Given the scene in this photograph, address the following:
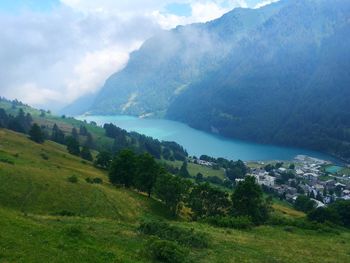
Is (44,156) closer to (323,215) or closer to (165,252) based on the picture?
(323,215)

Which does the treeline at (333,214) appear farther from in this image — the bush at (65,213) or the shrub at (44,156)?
the shrub at (44,156)

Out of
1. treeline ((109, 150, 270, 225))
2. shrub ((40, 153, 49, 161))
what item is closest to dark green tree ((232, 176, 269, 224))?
treeline ((109, 150, 270, 225))

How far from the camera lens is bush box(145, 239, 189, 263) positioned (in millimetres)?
27938

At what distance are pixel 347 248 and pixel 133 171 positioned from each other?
2051 inches

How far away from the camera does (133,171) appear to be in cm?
8794

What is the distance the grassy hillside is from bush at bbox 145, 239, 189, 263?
27.5 inches

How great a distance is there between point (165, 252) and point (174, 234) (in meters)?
8.38

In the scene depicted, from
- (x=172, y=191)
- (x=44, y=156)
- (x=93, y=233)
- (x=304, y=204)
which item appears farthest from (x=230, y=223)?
(x=304, y=204)

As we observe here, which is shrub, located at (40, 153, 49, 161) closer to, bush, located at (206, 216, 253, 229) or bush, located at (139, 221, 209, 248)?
bush, located at (206, 216, 253, 229)

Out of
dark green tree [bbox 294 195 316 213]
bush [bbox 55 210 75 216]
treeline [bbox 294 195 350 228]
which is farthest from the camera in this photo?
dark green tree [bbox 294 195 316 213]

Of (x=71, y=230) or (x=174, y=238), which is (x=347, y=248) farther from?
(x=71, y=230)

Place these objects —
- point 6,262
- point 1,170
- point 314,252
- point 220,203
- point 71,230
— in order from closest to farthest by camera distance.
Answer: point 6,262
point 71,230
point 314,252
point 1,170
point 220,203

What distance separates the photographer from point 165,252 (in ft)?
91.8

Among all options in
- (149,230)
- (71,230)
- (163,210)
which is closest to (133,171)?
(163,210)
